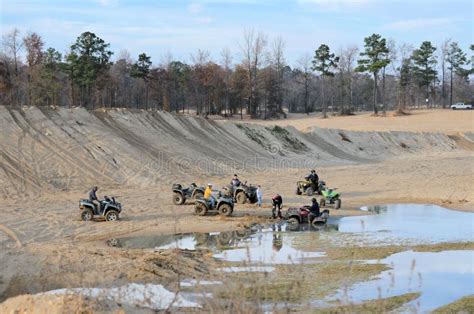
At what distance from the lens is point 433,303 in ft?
39.7

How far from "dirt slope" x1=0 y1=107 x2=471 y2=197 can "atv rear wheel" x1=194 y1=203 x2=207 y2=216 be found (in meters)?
9.10

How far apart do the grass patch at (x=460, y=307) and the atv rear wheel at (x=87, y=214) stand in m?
14.3

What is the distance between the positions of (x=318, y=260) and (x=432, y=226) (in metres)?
7.97

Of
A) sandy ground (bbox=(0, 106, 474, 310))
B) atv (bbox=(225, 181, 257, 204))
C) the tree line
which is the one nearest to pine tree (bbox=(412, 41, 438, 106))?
the tree line

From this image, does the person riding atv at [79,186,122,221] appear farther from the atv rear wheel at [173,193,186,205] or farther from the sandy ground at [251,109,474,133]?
the sandy ground at [251,109,474,133]

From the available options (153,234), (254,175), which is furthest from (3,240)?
(254,175)

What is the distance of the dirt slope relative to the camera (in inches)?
→ 1264

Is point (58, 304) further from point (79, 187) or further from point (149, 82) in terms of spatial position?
point (149, 82)

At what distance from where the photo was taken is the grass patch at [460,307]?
11.4 metres

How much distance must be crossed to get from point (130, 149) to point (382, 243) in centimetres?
2194

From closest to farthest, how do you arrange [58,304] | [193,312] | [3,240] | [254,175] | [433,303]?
1. [58,304]
2. [193,312]
3. [433,303]
4. [3,240]
5. [254,175]

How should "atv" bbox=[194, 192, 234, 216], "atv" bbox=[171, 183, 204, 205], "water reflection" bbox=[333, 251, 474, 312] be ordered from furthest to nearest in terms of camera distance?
"atv" bbox=[171, 183, 204, 205]
"atv" bbox=[194, 192, 234, 216]
"water reflection" bbox=[333, 251, 474, 312]

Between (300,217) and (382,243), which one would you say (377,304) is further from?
(300,217)

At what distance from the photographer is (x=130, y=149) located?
37.1 metres
